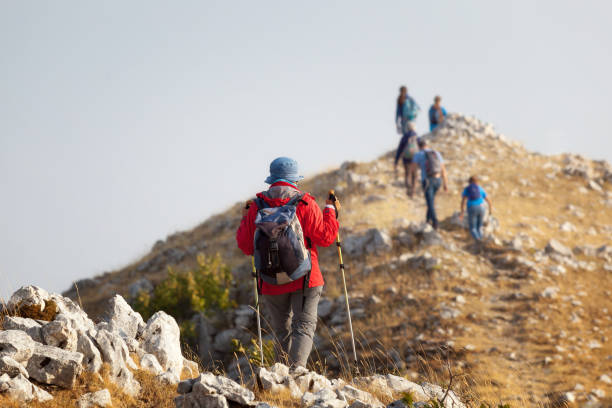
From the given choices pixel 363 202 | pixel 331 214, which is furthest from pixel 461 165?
pixel 331 214

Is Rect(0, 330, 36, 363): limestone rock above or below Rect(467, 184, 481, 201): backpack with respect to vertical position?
above

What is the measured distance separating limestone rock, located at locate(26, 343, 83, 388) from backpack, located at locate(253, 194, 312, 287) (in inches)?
77.9

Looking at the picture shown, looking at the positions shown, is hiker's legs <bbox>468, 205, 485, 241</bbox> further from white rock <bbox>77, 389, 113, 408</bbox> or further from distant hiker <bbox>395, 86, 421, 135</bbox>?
white rock <bbox>77, 389, 113, 408</bbox>

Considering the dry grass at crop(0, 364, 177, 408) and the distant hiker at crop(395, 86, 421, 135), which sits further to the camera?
the distant hiker at crop(395, 86, 421, 135)

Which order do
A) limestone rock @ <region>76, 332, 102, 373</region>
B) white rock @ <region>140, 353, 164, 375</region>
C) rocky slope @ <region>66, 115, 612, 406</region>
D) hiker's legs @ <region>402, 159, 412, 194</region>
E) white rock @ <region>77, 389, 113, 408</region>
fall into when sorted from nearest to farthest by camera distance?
white rock @ <region>77, 389, 113, 408</region> < limestone rock @ <region>76, 332, 102, 373</region> < white rock @ <region>140, 353, 164, 375</region> < rocky slope @ <region>66, 115, 612, 406</region> < hiker's legs @ <region>402, 159, 412, 194</region>

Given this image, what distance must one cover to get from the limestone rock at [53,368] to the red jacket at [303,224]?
7.02 feet

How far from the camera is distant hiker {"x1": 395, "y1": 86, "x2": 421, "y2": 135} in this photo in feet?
63.3

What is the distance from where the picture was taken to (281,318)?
6121mm

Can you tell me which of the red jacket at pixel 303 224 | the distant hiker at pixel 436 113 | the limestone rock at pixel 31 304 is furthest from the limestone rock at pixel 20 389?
the distant hiker at pixel 436 113

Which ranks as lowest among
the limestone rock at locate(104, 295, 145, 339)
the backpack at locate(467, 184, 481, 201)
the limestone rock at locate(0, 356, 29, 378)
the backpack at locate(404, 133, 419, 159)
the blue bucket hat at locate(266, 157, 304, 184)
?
the backpack at locate(467, 184, 481, 201)

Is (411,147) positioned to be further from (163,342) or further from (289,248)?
(163,342)

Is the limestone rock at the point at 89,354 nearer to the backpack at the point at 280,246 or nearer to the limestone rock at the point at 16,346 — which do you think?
the limestone rock at the point at 16,346

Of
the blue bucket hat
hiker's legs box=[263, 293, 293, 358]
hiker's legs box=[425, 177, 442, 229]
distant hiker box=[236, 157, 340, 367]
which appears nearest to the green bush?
hiker's legs box=[425, 177, 442, 229]

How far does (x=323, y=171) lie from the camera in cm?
2608
